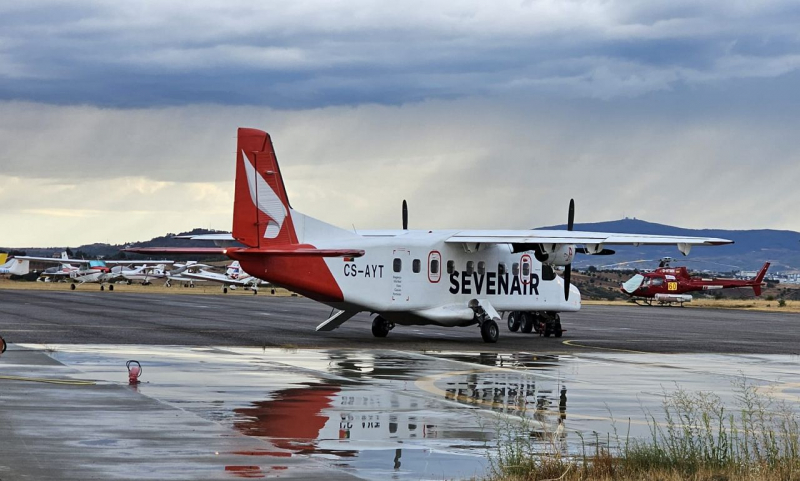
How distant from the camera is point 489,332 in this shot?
123 ft

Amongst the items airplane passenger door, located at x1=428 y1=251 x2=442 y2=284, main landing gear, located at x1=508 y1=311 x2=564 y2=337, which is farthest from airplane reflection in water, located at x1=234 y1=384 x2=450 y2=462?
main landing gear, located at x1=508 y1=311 x2=564 y2=337

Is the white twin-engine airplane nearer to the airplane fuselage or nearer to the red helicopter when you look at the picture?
the airplane fuselage

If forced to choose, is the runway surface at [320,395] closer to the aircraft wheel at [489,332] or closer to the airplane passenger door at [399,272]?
the aircraft wheel at [489,332]

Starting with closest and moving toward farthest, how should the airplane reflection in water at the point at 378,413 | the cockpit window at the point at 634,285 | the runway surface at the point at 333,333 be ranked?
the airplane reflection in water at the point at 378,413
the runway surface at the point at 333,333
the cockpit window at the point at 634,285

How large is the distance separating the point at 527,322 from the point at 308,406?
27.1 metres

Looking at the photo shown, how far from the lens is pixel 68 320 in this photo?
144ft

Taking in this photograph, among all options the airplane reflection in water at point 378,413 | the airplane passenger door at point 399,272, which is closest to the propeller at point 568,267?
the airplane passenger door at point 399,272

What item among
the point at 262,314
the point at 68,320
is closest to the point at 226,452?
the point at 68,320

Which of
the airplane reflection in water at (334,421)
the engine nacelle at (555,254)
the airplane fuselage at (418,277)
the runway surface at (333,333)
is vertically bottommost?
the airplane reflection in water at (334,421)

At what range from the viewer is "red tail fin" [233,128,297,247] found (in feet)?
114

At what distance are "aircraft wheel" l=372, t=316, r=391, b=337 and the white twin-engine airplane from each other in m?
0.03

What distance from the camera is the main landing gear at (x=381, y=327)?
3894 centimetres

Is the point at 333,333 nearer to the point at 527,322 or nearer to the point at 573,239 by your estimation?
the point at 527,322

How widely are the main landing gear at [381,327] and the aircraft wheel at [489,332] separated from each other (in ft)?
11.1
